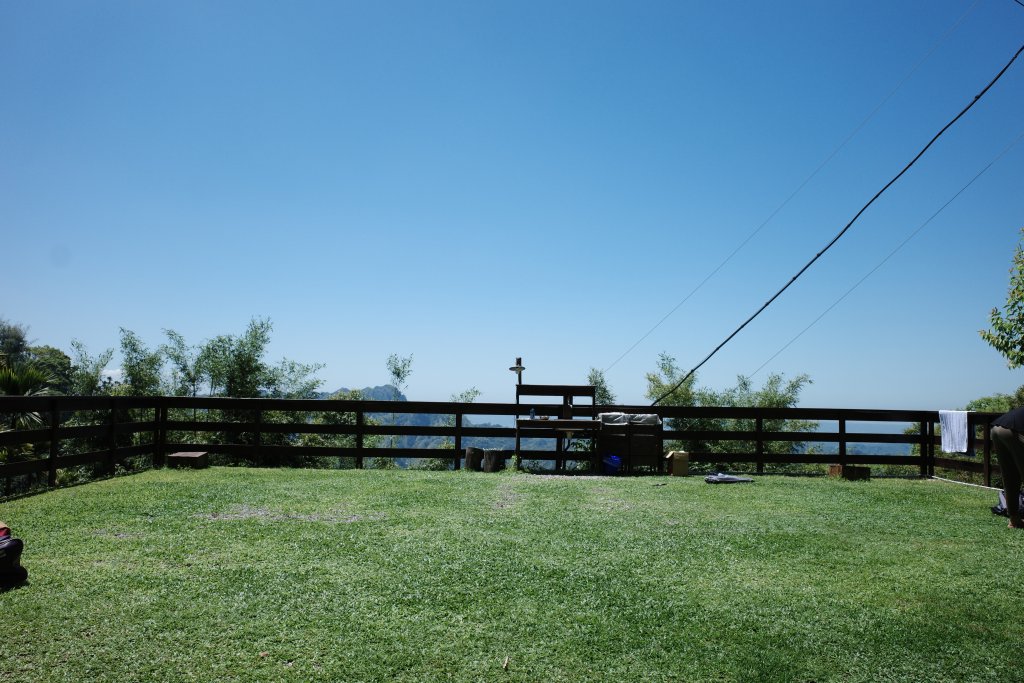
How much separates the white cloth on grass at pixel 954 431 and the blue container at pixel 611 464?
480 cm

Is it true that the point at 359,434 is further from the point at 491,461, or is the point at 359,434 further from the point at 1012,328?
the point at 1012,328

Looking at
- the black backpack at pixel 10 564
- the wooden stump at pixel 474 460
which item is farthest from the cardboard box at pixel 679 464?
the black backpack at pixel 10 564

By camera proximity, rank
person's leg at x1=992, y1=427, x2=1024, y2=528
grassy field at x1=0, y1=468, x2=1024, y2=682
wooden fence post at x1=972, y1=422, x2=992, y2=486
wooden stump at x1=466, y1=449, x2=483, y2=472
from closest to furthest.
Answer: grassy field at x1=0, y1=468, x2=1024, y2=682 → person's leg at x1=992, y1=427, x2=1024, y2=528 → wooden fence post at x1=972, y1=422, x2=992, y2=486 → wooden stump at x1=466, y1=449, x2=483, y2=472

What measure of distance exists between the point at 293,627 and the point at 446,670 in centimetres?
91

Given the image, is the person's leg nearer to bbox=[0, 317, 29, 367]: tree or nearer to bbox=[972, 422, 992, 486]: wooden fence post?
bbox=[972, 422, 992, 486]: wooden fence post

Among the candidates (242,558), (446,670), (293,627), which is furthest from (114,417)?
(446,670)

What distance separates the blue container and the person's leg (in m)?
4.82

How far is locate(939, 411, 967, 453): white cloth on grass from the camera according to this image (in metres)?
9.09

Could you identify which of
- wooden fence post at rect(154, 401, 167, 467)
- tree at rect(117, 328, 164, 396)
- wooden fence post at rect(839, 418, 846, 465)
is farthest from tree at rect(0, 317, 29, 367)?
wooden fence post at rect(839, 418, 846, 465)

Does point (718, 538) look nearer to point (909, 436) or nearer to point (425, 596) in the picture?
Answer: point (425, 596)

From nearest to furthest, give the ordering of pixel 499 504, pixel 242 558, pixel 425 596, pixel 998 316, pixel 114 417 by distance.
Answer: pixel 425 596 → pixel 242 558 → pixel 499 504 → pixel 114 417 → pixel 998 316

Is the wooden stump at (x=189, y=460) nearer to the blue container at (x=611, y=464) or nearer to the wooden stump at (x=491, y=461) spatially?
the wooden stump at (x=491, y=461)

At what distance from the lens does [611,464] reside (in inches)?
386

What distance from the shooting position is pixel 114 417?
28.9 ft
